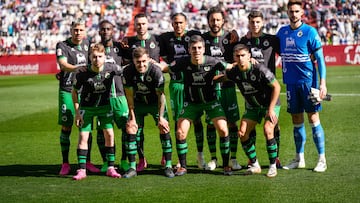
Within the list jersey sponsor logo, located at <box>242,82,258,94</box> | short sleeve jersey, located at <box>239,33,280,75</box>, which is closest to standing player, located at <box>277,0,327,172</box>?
short sleeve jersey, located at <box>239,33,280,75</box>

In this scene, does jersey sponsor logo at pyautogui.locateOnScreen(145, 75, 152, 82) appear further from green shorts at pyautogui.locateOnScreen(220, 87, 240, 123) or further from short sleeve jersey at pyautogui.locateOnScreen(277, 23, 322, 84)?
short sleeve jersey at pyautogui.locateOnScreen(277, 23, 322, 84)

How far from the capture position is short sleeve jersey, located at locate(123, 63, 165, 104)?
977 cm

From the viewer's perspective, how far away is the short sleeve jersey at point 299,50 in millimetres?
9812

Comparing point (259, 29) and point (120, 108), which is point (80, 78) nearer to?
point (120, 108)

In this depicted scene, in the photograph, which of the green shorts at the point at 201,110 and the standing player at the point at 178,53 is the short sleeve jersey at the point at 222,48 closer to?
the standing player at the point at 178,53

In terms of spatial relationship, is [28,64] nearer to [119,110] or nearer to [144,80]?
[119,110]

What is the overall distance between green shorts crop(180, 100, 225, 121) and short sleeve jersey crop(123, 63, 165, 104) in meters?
0.50

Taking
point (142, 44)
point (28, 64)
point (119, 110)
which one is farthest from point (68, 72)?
point (28, 64)

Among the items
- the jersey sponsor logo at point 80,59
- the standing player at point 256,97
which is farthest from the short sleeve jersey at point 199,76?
the jersey sponsor logo at point 80,59

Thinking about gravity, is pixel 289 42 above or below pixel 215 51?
above

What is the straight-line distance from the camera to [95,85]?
386 inches

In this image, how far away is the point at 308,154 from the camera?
11.1 meters

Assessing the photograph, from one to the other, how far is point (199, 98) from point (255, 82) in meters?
0.92

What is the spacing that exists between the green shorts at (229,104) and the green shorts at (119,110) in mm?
1569
